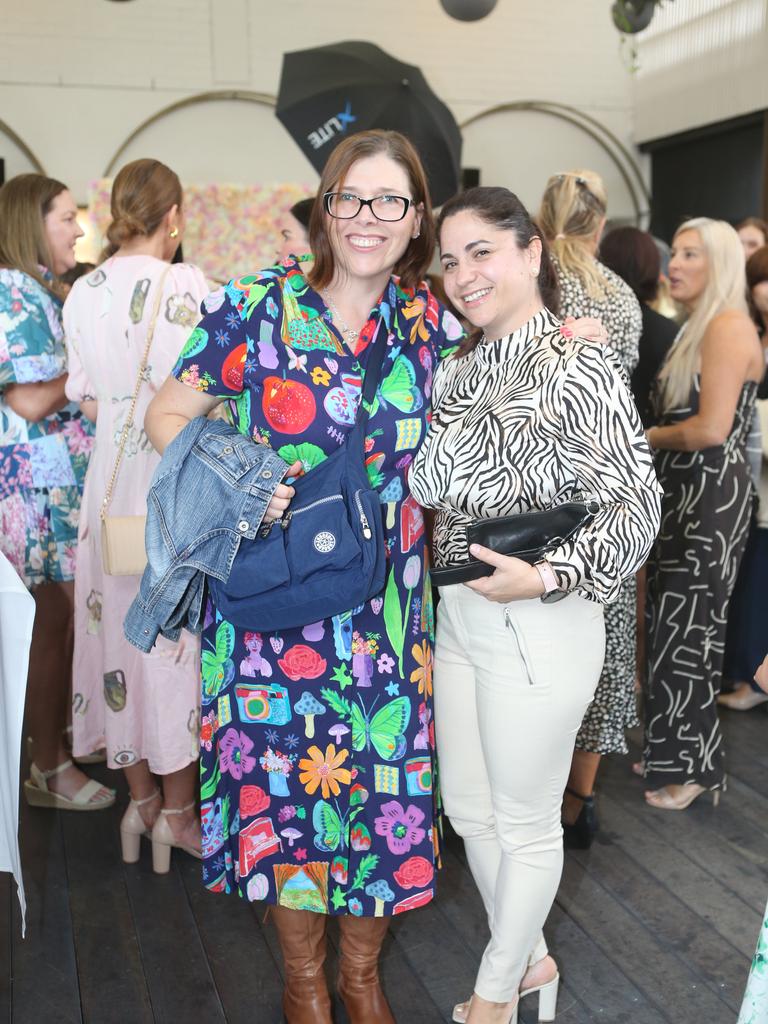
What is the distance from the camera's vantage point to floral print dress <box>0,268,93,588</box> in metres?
3.01

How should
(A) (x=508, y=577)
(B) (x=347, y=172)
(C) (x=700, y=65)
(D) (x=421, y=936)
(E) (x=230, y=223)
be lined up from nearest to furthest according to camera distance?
1. (A) (x=508, y=577)
2. (B) (x=347, y=172)
3. (D) (x=421, y=936)
4. (E) (x=230, y=223)
5. (C) (x=700, y=65)

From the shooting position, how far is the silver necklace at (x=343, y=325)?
2.01m

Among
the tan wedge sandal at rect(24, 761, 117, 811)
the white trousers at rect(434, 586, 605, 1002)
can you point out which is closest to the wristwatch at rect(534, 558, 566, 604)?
the white trousers at rect(434, 586, 605, 1002)

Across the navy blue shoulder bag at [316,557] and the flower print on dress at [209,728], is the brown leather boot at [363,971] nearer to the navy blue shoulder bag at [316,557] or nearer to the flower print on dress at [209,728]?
the flower print on dress at [209,728]

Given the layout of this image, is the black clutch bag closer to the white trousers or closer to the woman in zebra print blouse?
the woman in zebra print blouse

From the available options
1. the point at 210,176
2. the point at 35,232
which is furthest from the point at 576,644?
the point at 210,176

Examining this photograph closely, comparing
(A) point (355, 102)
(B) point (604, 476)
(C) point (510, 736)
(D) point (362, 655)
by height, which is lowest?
(C) point (510, 736)

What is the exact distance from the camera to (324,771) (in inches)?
80.9

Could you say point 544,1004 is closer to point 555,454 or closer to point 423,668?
point 423,668

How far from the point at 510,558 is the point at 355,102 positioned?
386 centimetres

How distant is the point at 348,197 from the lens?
6.41ft

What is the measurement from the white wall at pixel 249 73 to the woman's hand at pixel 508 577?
8.25 metres

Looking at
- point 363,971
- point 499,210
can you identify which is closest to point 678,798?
point 363,971

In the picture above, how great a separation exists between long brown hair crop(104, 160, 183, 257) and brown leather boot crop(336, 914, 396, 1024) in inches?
72.2
